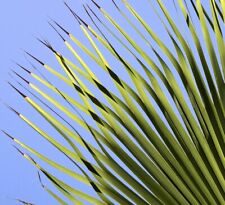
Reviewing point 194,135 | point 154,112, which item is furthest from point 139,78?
point 194,135

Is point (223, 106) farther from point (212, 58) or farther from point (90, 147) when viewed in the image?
point (90, 147)

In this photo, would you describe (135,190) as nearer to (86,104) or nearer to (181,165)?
(181,165)

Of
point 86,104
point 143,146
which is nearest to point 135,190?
point 143,146

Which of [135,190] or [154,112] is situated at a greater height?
[154,112]

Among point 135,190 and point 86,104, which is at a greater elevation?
point 86,104

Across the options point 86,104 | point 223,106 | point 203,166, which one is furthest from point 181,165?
point 86,104

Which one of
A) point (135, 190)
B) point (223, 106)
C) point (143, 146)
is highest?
point (223, 106)

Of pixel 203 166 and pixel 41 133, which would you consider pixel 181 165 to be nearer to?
pixel 203 166

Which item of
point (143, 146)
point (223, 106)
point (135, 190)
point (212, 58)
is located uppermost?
point (212, 58)
